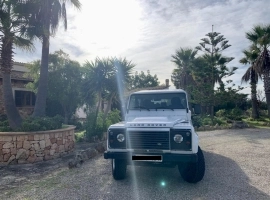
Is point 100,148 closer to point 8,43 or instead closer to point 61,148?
point 61,148

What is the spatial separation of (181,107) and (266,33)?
15.1m

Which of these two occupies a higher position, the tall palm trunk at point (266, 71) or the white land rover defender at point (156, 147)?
the tall palm trunk at point (266, 71)

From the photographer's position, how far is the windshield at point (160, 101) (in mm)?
5656

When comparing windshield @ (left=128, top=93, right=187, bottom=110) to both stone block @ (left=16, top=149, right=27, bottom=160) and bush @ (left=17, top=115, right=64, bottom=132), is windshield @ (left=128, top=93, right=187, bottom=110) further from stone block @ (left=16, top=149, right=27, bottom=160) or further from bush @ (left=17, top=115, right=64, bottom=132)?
stone block @ (left=16, top=149, right=27, bottom=160)

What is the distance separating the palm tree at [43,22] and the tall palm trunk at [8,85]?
92cm

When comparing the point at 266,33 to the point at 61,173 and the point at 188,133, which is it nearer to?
the point at 188,133

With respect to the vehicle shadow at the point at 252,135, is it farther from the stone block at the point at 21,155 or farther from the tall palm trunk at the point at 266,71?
the stone block at the point at 21,155

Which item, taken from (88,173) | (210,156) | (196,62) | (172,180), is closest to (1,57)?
(88,173)

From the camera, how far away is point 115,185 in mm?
4609

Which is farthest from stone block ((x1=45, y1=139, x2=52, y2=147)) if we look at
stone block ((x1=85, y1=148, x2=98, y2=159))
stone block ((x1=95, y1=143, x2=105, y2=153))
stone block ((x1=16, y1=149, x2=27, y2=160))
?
stone block ((x1=95, y1=143, x2=105, y2=153))

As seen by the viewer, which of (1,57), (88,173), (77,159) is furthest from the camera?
(1,57)

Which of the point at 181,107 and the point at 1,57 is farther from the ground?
the point at 1,57

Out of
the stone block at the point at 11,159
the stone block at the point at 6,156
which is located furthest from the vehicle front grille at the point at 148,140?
the stone block at the point at 6,156

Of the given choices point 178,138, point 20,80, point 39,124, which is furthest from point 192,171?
point 20,80
